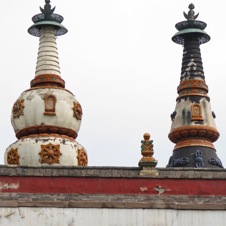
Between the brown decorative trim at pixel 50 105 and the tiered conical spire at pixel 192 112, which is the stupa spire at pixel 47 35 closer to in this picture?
the brown decorative trim at pixel 50 105

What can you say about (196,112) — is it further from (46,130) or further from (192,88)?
(46,130)

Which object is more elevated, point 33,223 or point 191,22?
point 191,22

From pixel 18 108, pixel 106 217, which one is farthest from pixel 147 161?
pixel 18 108

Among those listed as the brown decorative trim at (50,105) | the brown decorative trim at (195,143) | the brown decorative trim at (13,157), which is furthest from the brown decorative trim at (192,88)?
the brown decorative trim at (13,157)

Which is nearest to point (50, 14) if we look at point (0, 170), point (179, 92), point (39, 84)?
point (39, 84)

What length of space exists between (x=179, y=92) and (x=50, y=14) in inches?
262

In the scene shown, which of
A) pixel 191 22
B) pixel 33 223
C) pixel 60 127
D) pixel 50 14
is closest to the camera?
pixel 33 223

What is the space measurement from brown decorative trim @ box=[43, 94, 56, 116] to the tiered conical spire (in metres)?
6.19

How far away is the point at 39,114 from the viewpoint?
1471 inches

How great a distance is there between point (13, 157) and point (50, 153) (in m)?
1.50

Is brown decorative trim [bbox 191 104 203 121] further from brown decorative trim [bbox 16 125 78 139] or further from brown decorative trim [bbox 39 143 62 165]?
brown decorative trim [bbox 39 143 62 165]

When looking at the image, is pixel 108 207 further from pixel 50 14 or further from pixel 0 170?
pixel 50 14

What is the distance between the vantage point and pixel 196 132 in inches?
1603

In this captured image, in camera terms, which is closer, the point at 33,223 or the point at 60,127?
the point at 33,223
